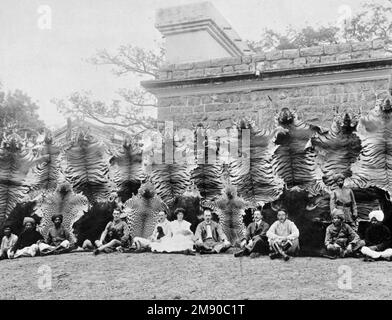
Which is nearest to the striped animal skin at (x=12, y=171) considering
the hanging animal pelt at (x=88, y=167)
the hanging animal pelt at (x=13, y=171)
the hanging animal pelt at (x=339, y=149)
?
the hanging animal pelt at (x=13, y=171)

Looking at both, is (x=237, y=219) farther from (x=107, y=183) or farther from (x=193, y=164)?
(x=107, y=183)

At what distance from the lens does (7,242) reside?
795 centimetres

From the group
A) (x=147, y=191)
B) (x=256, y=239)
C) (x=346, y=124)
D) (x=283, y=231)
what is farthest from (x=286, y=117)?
(x=147, y=191)

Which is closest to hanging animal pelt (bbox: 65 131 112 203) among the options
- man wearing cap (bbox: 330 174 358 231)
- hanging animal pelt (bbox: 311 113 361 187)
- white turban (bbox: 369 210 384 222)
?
hanging animal pelt (bbox: 311 113 361 187)

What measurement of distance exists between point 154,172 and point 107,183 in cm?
60

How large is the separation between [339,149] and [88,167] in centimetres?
295

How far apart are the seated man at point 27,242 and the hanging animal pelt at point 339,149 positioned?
131 inches

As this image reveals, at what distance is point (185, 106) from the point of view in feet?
29.7

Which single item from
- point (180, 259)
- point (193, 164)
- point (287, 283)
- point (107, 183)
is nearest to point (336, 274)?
point (287, 283)

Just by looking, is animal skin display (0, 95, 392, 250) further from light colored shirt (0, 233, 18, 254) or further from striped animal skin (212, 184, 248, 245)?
light colored shirt (0, 233, 18, 254)

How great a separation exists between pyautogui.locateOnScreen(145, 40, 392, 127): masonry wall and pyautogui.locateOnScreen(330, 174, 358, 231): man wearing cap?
1.53 meters

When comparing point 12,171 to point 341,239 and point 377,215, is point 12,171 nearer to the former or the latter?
point 341,239

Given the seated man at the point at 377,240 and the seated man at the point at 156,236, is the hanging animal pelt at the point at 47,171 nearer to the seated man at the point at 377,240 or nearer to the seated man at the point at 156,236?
the seated man at the point at 156,236

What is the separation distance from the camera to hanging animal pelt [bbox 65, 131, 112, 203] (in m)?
7.98
